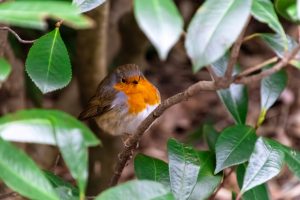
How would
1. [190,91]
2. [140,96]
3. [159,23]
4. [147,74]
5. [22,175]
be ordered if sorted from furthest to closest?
[147,74] → [140,96] → [190,91] → [22,175] → [159,23]

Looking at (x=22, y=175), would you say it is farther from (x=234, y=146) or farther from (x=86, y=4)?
(x=234, y=146)

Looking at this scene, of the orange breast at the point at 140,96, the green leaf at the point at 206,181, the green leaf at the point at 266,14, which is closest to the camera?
the green leaf at the point at 266,14

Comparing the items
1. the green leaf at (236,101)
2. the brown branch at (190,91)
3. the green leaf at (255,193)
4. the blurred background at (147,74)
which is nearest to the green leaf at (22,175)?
the brown branch at (190,91)

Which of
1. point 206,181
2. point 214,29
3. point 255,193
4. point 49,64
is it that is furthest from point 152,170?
point 214,29

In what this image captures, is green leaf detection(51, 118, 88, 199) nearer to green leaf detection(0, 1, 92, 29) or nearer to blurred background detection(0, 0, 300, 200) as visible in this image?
green leaf detection(0, 1, 92, 29)

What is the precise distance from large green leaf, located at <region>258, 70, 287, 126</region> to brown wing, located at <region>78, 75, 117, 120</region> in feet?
3.18

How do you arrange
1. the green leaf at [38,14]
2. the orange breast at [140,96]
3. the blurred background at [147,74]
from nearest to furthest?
the green leaf at [38,14]
the orange breast at [140,96]
the blurred background at [147,74]

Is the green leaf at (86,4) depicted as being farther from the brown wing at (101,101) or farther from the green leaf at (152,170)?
the brown wing at (101,101)

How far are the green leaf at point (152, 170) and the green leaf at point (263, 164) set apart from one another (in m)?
0.25

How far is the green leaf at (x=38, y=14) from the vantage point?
3.02 ft

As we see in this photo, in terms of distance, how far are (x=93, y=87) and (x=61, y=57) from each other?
1.50 meters

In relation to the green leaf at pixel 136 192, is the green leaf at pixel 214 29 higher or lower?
higher

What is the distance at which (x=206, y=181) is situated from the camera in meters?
1.68

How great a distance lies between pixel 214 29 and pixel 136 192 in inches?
12.9
